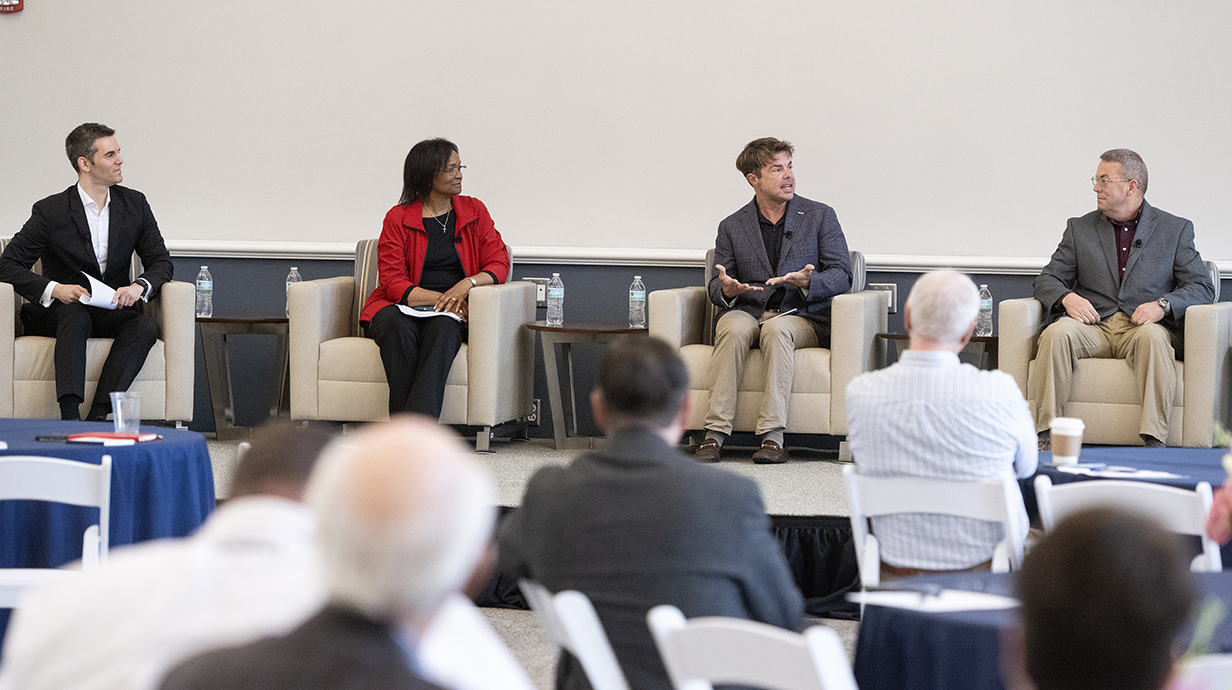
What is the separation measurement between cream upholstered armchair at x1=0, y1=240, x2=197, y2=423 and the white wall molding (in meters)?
0.83

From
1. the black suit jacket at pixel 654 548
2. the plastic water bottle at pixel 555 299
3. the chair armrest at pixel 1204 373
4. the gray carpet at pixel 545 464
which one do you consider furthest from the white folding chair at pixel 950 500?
the plastic water bottle at pixel 555 299

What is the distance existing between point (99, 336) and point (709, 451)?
2592 mm

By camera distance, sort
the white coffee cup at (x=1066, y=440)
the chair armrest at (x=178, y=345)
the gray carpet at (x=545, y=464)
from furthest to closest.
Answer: the chair armrest at (x=178, y=345), the gray carpet at (x=545, y=464), the white coffee cup at (x=1066, y=440)

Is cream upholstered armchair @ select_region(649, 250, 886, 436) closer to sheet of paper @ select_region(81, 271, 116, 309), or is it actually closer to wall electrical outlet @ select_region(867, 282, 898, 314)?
wall electrical outlet @ select_region(867, 282, 898, 314)

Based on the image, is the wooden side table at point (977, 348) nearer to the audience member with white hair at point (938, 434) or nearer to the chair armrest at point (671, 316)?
the chair armrest at point (671, 316)

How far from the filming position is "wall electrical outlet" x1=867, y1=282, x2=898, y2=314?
5738mm

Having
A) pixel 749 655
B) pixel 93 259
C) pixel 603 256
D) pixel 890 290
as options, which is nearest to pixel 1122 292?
pixel 890 290

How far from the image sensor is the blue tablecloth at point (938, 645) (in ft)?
4.80

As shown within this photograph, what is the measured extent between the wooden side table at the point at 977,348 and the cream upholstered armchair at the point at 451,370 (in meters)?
1.51

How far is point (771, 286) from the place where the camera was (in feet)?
17.0

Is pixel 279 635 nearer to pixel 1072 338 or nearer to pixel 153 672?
pixel 153 672

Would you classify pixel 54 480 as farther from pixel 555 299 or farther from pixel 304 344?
pixel 555 299

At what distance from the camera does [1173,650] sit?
880 millimetres

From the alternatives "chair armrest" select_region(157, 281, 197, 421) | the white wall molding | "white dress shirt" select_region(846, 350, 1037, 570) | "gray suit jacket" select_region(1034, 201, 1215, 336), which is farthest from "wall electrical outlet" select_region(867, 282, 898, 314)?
"white dress shirt" select_region(846, 350, 1037, 570)
